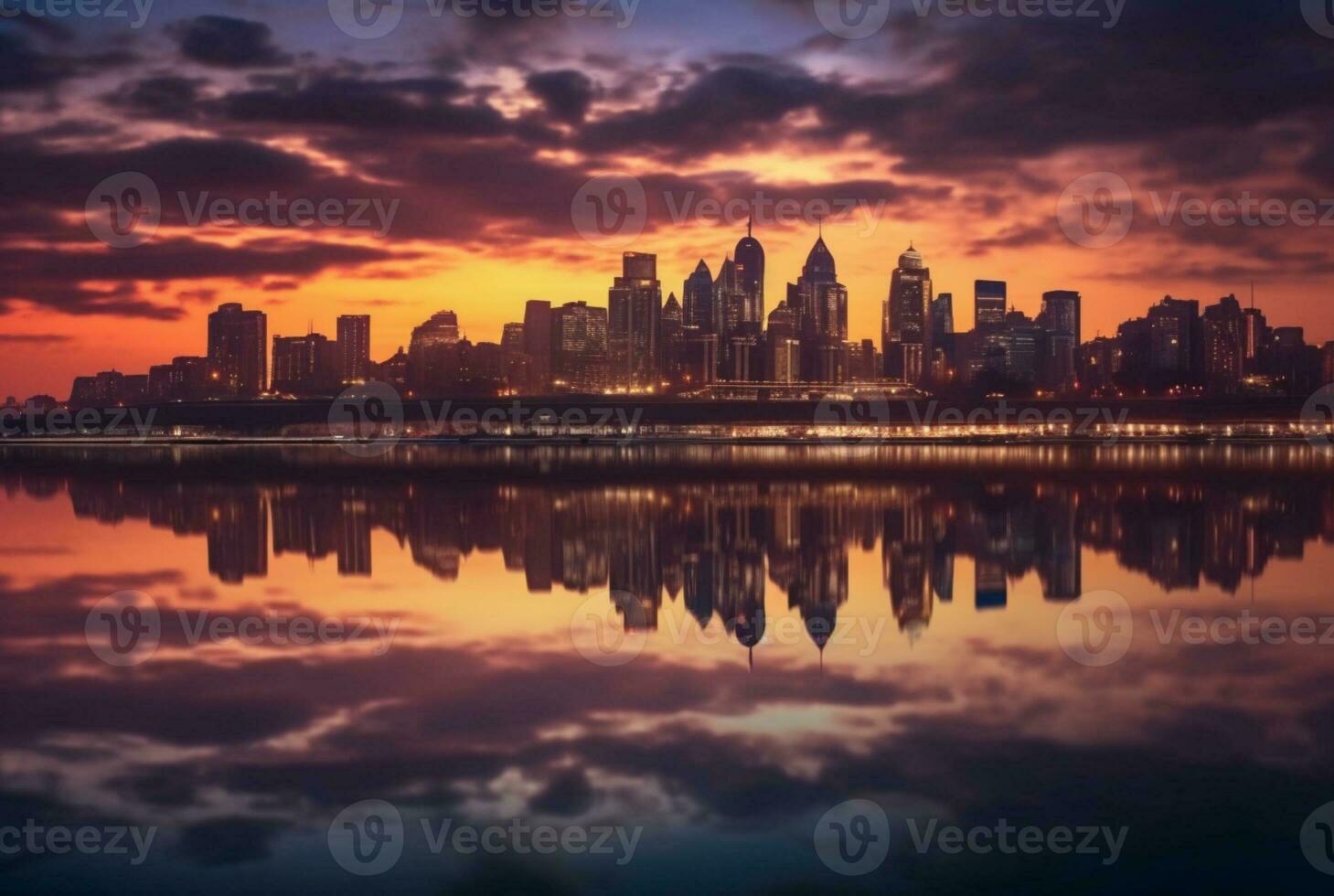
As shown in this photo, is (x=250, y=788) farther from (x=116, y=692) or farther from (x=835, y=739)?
(x=835, y=739)

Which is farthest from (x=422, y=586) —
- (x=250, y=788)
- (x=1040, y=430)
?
(x=1040, y=430)

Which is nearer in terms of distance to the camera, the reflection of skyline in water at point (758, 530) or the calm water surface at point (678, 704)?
the calm water surface at point (678, 704)

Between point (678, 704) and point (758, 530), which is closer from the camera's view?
point (678, 704)

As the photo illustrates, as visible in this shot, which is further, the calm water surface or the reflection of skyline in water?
the reflection of skyline in water
